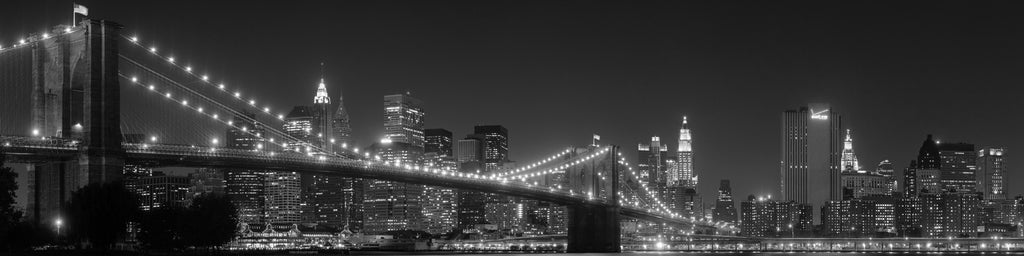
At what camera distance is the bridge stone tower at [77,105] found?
171 feet

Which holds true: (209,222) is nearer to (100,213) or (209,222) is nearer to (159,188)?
(100,213)

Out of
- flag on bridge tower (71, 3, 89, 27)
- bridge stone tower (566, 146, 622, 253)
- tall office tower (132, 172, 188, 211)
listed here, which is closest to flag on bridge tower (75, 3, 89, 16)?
flag on bridge tower (71, 3, 89, 27)

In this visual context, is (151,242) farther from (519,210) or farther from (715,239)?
(519,210)

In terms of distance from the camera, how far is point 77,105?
5266 cm

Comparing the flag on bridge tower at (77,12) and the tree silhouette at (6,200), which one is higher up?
the flag on bridge tower at (77,12)

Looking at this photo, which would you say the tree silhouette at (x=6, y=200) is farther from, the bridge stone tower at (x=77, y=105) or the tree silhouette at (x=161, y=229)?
the tree silhouette at (x=161, y=229)

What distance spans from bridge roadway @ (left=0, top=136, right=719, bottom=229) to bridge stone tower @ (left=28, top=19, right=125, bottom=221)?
79 centimetres

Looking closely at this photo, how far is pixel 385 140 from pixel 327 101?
1062 inches

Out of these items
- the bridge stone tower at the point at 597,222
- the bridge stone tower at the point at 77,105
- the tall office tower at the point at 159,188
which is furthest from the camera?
the tall office tower at the point at 159,188

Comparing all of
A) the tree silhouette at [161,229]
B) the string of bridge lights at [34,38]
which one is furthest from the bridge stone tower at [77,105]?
the tree silhouette at [161,229]

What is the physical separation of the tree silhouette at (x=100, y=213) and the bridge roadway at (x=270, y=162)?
5.35 ft

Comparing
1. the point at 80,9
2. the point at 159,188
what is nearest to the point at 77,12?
the point at 80,9

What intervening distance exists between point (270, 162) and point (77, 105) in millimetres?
10918

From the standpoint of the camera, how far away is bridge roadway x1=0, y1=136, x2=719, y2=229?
50.5 m
